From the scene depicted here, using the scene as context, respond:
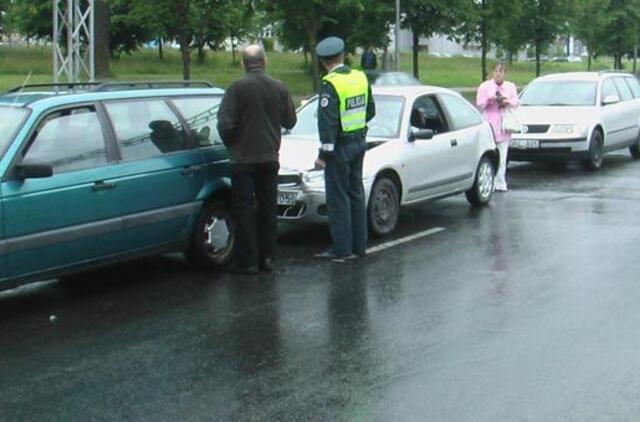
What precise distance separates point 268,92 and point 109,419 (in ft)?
12.9

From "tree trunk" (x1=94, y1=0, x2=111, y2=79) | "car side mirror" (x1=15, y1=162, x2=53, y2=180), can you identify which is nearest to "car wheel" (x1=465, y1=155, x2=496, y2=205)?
"car side mirror" (x1=15, y1=162, x2=53, y2=180)

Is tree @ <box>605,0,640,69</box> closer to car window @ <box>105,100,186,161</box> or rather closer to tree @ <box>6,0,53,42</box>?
tree @ <box>6,0,53,42</box>

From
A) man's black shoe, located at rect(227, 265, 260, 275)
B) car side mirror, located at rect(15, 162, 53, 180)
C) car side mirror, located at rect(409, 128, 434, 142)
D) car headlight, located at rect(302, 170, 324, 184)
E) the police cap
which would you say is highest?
the police cap

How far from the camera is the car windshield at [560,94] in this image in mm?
17062

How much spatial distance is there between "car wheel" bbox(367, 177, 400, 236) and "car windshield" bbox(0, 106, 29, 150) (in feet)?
12.7

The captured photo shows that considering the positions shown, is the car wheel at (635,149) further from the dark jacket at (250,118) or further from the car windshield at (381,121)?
the dark jacket at (250,118)

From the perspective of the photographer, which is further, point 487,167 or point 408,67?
point 408,67

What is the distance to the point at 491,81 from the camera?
13.8 meters

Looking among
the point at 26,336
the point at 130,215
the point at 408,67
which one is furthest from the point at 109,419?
the point at 408,67

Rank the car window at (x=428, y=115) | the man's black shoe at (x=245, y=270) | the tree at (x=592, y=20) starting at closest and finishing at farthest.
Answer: the man's black shoe at (x=245, y=270)
the car window at (x=428, y=115)
the tree at (x=592, y=20)

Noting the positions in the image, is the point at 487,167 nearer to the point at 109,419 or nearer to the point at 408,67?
the point at 109,419

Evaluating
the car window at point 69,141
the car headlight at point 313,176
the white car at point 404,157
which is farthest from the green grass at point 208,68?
the car window at point 69,141

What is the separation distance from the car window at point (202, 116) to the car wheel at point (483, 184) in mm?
4314

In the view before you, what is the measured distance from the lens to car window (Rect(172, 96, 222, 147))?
8508mm
